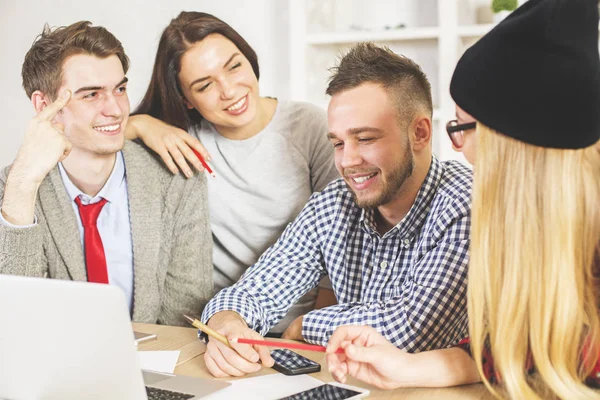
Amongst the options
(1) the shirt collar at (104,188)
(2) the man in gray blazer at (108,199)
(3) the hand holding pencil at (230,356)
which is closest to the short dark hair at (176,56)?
(2) the man in gray blazer at (108,199)

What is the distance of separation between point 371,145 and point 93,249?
876 mm

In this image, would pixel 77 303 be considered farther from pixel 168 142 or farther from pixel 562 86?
pixel 168 142

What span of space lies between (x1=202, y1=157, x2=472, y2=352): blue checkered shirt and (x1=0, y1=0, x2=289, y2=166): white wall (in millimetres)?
1439

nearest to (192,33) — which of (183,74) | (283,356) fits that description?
(183,74)

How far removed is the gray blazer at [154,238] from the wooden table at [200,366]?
1.06 feet

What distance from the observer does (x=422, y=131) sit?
1771 mm

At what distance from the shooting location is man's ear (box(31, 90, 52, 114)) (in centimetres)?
220

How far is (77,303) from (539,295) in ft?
2.16

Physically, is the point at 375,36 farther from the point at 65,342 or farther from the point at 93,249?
the point at 65,342

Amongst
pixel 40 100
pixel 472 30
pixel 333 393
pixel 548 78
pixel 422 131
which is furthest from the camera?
pixel 472 30

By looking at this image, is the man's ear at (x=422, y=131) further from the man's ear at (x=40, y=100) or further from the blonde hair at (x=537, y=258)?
the man's ear at (x=40, y=100)

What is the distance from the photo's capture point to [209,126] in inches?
90.9

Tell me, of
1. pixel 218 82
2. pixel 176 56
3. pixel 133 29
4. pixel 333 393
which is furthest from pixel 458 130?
pixel 133 29

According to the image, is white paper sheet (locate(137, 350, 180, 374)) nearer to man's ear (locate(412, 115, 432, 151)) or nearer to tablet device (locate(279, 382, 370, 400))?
tablet device (locate(279, 382, 370, 400))
